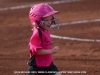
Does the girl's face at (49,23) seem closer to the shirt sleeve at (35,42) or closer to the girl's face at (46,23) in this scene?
the girl's face at (46,23)

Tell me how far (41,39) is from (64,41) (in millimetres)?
5204

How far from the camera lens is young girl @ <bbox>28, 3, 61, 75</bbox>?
5.49 m

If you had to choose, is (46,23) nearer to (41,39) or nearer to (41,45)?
(41,39)

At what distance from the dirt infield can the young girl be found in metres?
2.24

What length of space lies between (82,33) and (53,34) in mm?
1007

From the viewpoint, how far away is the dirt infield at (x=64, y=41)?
8328 mm

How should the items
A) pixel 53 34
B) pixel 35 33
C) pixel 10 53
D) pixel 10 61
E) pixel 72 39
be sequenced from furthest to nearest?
pixel 53 34, pixel 72 39, pixel 10 53, pixel 10 61, pixel 35 33

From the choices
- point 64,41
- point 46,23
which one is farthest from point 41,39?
point 64,41

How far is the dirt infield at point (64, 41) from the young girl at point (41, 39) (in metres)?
2.24

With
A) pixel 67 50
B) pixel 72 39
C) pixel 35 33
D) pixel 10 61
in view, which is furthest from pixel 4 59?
pixel 35 33

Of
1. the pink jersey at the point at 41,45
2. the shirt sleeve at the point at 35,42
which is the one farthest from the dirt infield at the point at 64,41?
the shirt sleeve at the point at 35,42

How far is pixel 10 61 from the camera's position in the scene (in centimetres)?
873

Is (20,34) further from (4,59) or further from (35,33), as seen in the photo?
(35,33)

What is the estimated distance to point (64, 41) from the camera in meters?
10.7
